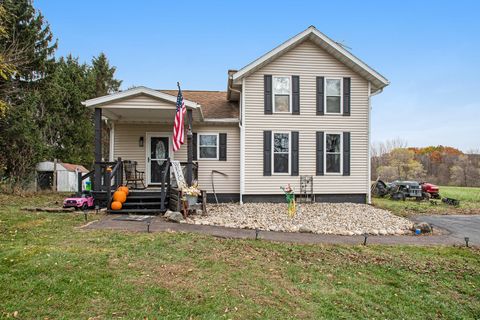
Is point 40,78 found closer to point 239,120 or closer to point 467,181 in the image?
point 239,120

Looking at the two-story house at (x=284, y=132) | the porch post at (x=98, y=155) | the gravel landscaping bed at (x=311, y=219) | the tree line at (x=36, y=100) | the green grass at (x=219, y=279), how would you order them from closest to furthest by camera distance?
the green grass at (x=219, y=279)
the gravel landscaping bed at (x=311, y=219)
the porch post at (x=98, y=155)
the two-story house at (x=284, y=132)
the tree line at (x=36, y=100)

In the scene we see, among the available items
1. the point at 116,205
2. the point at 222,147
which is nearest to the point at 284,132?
the point at 222,147

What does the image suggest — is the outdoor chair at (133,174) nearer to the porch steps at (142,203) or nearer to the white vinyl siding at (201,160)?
the white vinyl siding at (201,160)

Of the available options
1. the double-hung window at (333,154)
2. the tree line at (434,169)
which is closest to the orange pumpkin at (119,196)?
the double-hung window at (333,154)

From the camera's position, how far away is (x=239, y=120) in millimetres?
11945

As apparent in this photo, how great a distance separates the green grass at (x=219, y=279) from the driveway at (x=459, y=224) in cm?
195

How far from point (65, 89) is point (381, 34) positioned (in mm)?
20711

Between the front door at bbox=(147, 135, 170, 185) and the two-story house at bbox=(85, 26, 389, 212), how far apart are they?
0.04m

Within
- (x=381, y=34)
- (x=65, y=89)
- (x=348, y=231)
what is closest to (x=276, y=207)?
(x=348, y=231)

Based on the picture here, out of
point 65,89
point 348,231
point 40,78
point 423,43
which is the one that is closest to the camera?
point 348,231

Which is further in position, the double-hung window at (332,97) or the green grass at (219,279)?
the double-hung window at (332,97)

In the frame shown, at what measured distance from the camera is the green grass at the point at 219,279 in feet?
10.7

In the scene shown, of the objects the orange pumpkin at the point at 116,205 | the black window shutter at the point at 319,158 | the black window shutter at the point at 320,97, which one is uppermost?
the black window shutter at the point at 320,97

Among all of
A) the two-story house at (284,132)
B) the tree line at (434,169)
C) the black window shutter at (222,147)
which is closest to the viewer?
the two-story house at (284,132)
